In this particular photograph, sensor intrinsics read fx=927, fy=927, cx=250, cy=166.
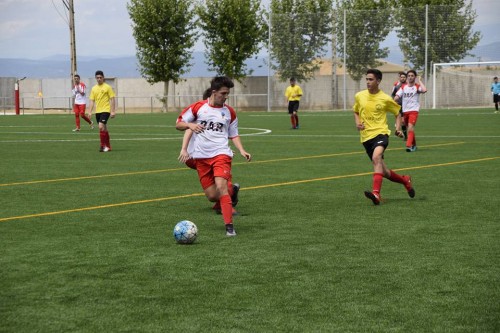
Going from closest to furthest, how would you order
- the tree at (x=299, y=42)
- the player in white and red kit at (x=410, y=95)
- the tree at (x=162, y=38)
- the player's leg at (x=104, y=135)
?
the player's leg at (x=104, y=135), the player in white and red kit at (x=410, y=95), the tree at (x=299, y=42), the tree at (x=162, y=38)

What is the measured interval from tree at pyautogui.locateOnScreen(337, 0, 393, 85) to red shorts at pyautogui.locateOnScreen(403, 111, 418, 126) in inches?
1397

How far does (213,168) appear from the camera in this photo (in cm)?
1060

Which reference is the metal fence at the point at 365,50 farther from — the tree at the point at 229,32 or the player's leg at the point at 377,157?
the player's leg at the point at 377,157

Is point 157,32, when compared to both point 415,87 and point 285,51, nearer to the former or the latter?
point 285,51

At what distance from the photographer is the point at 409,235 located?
973 cm

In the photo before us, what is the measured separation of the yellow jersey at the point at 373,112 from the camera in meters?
13.5

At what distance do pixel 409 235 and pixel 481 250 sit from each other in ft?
3.55

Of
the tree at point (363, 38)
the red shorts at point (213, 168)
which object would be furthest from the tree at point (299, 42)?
the red shorts at point (213, 168)

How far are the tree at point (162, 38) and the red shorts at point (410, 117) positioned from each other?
44.1 meters

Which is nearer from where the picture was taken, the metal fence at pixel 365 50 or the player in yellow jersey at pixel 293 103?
the player in yellow jersey at pixel 293 103

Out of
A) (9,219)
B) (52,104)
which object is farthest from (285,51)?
(9,219)

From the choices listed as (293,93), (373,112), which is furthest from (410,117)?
(293,93)

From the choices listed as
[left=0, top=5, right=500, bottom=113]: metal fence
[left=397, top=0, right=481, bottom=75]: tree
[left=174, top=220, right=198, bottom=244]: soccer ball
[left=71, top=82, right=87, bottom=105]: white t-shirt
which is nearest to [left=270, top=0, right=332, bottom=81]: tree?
[left=0, top=5, right=500, bottom=113]: metal fence

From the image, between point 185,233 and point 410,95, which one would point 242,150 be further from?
point 410,95
